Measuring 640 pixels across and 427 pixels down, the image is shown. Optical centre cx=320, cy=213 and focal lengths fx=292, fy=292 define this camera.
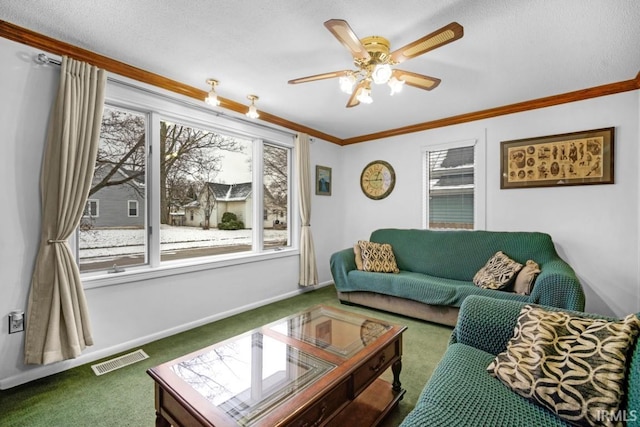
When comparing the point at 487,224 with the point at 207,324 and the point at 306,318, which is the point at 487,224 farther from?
the point at 207,324

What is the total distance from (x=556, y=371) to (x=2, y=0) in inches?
135

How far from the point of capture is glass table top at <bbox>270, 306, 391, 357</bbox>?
1705 millimetres

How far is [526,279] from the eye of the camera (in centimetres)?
264

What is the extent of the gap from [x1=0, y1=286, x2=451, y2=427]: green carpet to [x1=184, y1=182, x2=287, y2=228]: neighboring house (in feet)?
3.91

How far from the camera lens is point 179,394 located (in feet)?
3.98

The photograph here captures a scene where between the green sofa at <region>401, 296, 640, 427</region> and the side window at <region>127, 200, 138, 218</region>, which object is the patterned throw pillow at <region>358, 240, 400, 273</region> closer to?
the green sofa at <region>401, 296, 640, 427</region>

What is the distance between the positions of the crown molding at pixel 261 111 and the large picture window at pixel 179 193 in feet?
0.83

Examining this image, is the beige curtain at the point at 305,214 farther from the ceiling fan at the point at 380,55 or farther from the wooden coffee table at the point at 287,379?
the wooden coffee table at the point at 287,379

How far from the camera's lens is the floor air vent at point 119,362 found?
219 centimetres

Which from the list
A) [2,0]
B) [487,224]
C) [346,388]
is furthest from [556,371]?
[2,0]

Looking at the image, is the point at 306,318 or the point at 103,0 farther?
the point at 306,318

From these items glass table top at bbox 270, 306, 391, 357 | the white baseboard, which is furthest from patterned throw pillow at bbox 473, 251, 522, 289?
the white baseboard

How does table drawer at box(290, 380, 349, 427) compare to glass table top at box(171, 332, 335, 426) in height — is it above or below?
below

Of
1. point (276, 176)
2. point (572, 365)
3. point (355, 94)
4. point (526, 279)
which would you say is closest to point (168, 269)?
point (276, 176)
